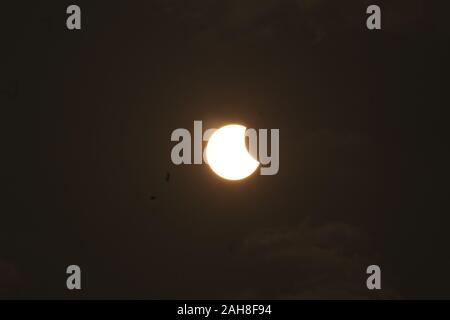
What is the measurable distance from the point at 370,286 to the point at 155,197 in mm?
1543

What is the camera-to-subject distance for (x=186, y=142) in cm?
337

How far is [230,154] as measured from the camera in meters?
3.30

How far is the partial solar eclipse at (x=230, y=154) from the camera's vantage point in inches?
130

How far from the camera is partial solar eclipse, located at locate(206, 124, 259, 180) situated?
331cm

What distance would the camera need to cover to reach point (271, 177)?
134 inches
